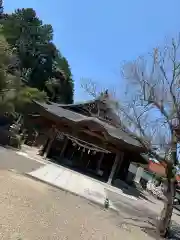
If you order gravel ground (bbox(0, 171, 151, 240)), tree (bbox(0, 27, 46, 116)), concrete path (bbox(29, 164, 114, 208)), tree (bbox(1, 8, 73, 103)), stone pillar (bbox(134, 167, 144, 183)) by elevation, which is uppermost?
tree (bbox(1, 8, 73, 103))

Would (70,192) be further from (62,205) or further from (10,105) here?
(10,105)

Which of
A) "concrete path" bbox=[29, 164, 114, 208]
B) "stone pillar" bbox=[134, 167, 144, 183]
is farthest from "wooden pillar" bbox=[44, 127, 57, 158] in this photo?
"stone pillar" bbox=[134, 167, 144, 183]

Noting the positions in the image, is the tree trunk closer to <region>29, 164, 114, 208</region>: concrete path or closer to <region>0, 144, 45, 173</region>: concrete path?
<region>29, 164, 114, 208</region>: concrete path

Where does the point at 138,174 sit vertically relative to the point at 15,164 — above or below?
above

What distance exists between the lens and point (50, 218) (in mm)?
7730

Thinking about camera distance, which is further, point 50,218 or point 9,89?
point 9,89

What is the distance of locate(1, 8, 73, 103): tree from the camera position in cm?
4644

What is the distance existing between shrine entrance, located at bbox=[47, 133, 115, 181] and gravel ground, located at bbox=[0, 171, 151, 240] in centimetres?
1239

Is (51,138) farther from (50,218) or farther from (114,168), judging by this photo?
(50,218)

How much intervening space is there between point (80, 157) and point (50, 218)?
62.2 feet

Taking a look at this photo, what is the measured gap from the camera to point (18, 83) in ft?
99.3

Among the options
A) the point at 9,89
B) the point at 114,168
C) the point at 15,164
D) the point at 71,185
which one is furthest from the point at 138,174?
the point at 15,164

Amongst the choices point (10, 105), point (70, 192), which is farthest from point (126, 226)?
point (10, 105)

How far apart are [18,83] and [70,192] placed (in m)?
19.5
